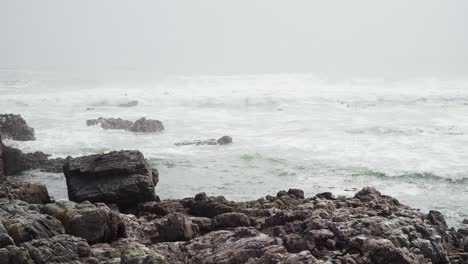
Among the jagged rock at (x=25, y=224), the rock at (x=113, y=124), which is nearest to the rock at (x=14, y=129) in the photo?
the rock at (x=113, y=124)

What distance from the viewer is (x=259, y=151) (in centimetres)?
3250

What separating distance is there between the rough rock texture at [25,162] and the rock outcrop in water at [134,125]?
12.5 m

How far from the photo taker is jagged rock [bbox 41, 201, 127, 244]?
11.1 metres

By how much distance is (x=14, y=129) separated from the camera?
33.0 m

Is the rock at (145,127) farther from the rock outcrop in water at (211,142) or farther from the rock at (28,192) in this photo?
the rock at (28,192)

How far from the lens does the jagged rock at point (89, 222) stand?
11.1 m

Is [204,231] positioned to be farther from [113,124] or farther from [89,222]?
[113,124]

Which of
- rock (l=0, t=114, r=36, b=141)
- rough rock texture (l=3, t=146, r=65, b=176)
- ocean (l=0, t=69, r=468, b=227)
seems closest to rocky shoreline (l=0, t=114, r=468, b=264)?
ocean (l=0, t=69, r=468, b=227)

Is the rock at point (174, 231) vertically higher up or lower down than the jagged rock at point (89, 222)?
lower down

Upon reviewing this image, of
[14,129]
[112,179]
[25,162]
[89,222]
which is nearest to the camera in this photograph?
[89,222]


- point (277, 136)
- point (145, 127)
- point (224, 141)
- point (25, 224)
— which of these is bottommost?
point (277, 136)

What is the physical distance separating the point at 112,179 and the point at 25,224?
7230 millimetres

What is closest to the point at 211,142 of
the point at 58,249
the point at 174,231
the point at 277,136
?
the point at 277,136

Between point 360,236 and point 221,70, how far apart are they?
115 metres
